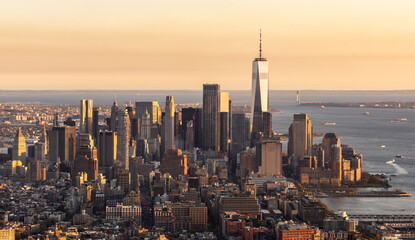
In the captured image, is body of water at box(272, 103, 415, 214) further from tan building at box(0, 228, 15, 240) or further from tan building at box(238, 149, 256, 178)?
tan building at box(0, 228, 15, 240)

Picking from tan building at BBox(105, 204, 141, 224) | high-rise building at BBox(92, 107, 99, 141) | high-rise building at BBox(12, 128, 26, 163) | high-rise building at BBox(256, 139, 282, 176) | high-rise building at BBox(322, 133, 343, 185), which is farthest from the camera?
high-rise building at BBox(92, 107, 99, 141)

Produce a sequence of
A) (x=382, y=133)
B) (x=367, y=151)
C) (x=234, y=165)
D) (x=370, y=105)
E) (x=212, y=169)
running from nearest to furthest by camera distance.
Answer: (x=212, y=169), (x=234, y=165), (x=367, y=151), (x=382, y=133), (x=370, y=105)

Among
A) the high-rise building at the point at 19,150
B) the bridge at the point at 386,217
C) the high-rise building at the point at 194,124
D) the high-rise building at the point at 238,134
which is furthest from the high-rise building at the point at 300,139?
the bridge at the point at 386,217

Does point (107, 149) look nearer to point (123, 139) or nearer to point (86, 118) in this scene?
point (123, 139)

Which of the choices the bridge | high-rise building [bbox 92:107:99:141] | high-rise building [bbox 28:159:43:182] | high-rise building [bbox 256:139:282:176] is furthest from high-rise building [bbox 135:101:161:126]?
the bridge

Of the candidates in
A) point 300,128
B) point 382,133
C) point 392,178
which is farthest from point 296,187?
point 382,133

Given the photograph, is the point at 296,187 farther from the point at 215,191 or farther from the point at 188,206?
the point at 188,206
